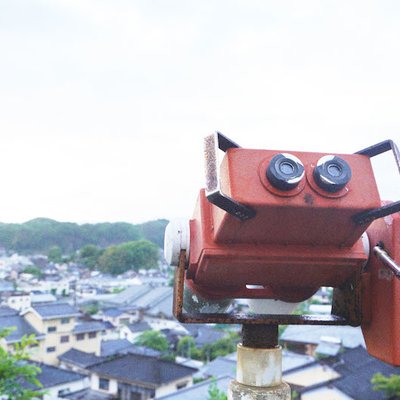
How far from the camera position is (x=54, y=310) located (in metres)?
19.5

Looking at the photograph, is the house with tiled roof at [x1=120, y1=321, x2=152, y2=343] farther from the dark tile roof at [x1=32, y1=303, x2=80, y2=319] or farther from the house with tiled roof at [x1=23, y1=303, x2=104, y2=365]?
the dark tile roof at [x1=32, y1=303, x2=80, y2=319]

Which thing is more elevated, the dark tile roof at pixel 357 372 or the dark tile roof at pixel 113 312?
the dark tile roof at pixel 357 372

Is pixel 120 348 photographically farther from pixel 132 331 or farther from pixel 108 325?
pixel 108 325

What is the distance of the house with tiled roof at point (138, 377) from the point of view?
13516 mm

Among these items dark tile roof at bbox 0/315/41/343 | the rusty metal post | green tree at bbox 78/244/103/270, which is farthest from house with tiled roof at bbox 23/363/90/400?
green tree at bbox 78/244/103/270

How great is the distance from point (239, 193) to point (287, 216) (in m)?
0.13

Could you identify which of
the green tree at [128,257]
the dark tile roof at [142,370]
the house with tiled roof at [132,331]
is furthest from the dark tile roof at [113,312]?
the green tree at [128,257]

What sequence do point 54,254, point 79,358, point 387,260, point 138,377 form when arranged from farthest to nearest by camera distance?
point 54,254 → point 79,358 → point 138,377 → point 387,260

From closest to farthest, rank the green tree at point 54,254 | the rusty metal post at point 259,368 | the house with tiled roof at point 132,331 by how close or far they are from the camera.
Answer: the rusty metal post at point 259,368 → the house with tiled roof at point 132,331 → the green tree at point 54,254

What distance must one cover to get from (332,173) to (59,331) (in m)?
19.8

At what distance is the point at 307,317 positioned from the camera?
128cm

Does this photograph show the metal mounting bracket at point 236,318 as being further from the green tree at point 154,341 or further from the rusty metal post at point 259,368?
the green tree at point 154,341

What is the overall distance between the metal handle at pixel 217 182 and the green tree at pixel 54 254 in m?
44.5

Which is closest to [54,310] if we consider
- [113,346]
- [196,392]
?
[113,346]
